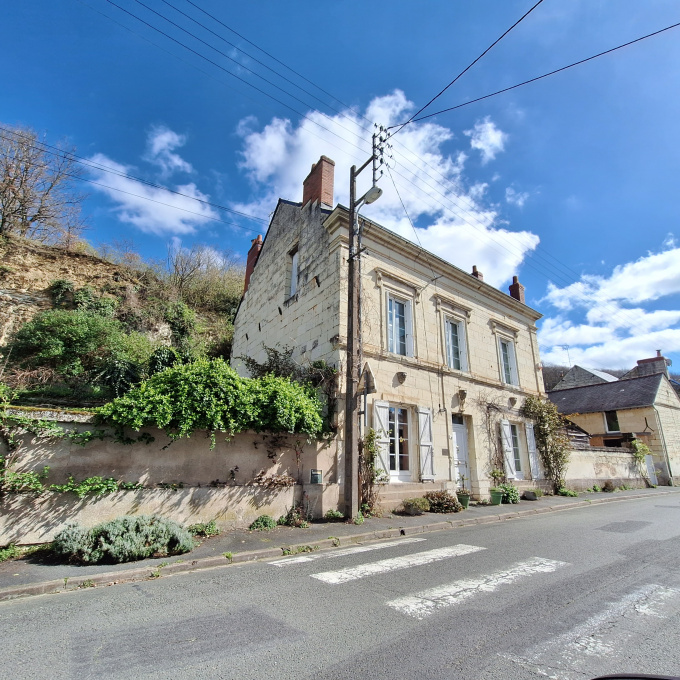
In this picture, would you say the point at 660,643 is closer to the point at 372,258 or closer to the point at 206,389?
the point at 206,389

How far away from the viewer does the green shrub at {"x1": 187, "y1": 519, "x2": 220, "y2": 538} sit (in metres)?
6.38

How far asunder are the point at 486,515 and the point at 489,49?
9729 millimetres

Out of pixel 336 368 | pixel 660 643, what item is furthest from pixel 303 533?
pixel 660 643

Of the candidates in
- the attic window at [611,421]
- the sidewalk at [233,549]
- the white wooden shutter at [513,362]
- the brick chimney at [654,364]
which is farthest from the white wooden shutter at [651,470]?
the sidewalk at [233,549]

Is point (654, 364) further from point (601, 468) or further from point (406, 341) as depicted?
point (406, 341)

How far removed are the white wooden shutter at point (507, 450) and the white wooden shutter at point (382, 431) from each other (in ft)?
17.2

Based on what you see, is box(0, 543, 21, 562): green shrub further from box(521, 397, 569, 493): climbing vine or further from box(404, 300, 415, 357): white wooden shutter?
box(521, 397, 569, 493): climbing vine

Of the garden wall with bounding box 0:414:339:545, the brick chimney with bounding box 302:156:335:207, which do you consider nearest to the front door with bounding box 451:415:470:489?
the garden wall with bounding box 0:414:339:545

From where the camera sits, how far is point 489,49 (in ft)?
22.1

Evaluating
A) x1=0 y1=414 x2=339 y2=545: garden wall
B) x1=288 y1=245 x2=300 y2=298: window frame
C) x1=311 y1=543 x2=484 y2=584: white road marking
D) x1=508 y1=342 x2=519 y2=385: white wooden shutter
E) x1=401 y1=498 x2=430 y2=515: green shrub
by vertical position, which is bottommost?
x1=311 y1=543 x2=484 y2=584: white road marking

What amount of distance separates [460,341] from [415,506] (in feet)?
19.8

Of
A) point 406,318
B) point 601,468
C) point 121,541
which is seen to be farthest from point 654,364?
point 121,541

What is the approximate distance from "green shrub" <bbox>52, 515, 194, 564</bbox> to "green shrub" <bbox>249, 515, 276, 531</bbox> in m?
1.68

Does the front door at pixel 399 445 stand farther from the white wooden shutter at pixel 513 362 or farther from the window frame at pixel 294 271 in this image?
the white wooden shutter at pixel 513 362
